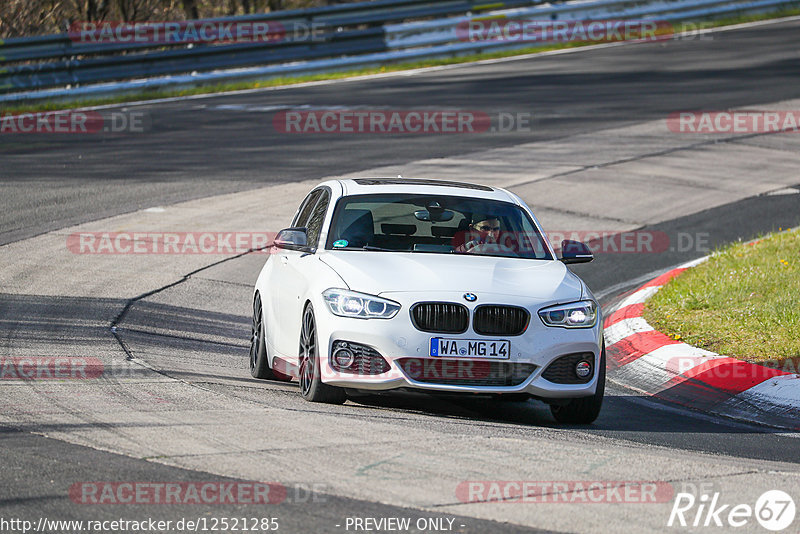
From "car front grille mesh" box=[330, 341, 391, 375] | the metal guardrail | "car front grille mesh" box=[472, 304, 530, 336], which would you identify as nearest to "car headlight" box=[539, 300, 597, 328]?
"car front grille mesh" box=[472, 304, 530, 336]

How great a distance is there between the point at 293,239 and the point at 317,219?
52cm

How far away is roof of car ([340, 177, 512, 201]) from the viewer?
9.11 metres

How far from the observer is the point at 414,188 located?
920 centimetres

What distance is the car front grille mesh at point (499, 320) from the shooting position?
24.7 feet

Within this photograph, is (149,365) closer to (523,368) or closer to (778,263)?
(523,368)

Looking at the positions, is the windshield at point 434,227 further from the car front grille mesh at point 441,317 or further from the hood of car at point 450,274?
the car front grille mesh at point 441,317

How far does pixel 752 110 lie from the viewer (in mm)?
22391

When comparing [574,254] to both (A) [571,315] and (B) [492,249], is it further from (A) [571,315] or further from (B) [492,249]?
(A) [571,315]

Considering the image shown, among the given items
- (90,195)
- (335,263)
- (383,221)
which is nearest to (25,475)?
(335,263)

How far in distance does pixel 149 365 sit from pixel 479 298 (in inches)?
103

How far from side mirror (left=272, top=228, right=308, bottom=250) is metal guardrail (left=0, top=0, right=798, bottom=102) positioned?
14.8 m

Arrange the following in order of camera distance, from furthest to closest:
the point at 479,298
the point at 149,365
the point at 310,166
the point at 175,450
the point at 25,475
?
1. the point at 310,166
2. the point at 149,365
3. the point at 479,298
4. the point at 175,450
5. the point at 25,475

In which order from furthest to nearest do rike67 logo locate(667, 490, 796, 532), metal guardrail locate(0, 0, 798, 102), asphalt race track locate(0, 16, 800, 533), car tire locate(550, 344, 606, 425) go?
1. metal guardrail locate(0, 0, 798, 102)
2. car tire locate(550, 344, 606, 425)
3. asphalt race track locate(0, 16, 800, 533)
4. rike67 logo locate(667, 490, 796, 532)

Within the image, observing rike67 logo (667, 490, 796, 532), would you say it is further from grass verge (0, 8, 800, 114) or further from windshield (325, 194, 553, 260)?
grass verge (0, 8, 800, 114)
